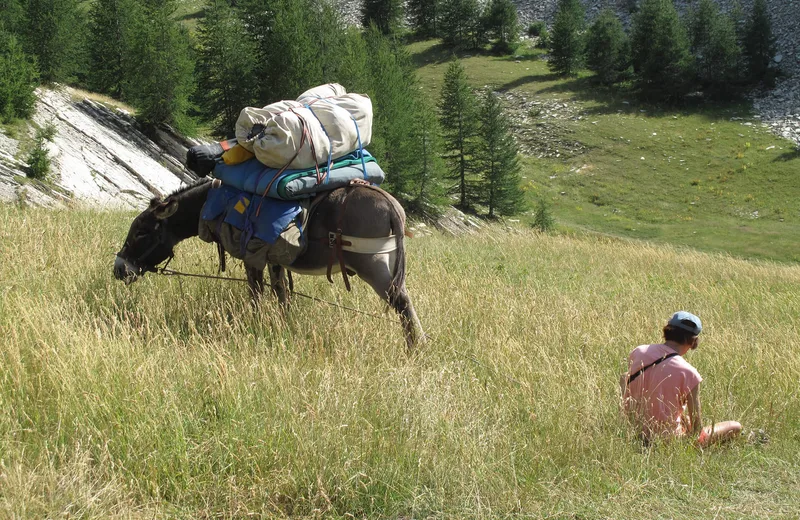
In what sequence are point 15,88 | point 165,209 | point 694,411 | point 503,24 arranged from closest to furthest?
1. point 694,411
2. point 165,209
3. point 15,88
4. point 503,24

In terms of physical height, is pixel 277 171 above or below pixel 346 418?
above


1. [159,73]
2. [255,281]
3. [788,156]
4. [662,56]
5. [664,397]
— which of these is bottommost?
[788,156]

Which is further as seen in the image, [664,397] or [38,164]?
[38,164]

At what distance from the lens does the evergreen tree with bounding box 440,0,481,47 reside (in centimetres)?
9262

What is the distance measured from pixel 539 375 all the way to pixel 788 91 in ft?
263

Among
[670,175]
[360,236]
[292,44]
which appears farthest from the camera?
[670,175]

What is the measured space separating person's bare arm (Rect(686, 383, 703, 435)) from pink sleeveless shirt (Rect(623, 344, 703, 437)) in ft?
0.12

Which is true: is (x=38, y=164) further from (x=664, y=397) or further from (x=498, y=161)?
(x=498, y=161)

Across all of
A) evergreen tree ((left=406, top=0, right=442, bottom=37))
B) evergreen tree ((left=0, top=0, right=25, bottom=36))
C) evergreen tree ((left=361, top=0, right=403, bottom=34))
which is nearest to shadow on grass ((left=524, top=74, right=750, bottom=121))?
evergreen tree ((left=361, top=0, right=403, bottom=34))

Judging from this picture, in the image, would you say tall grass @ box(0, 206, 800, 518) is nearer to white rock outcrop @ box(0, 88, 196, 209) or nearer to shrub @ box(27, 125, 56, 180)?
white rock outcrop @ box(0, 88, 196, 209)

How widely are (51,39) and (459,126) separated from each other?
1118 inches

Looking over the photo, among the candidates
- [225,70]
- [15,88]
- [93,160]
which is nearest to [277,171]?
[93,160]

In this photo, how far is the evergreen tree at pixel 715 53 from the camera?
7344 cm

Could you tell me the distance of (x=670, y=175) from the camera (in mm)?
58281
